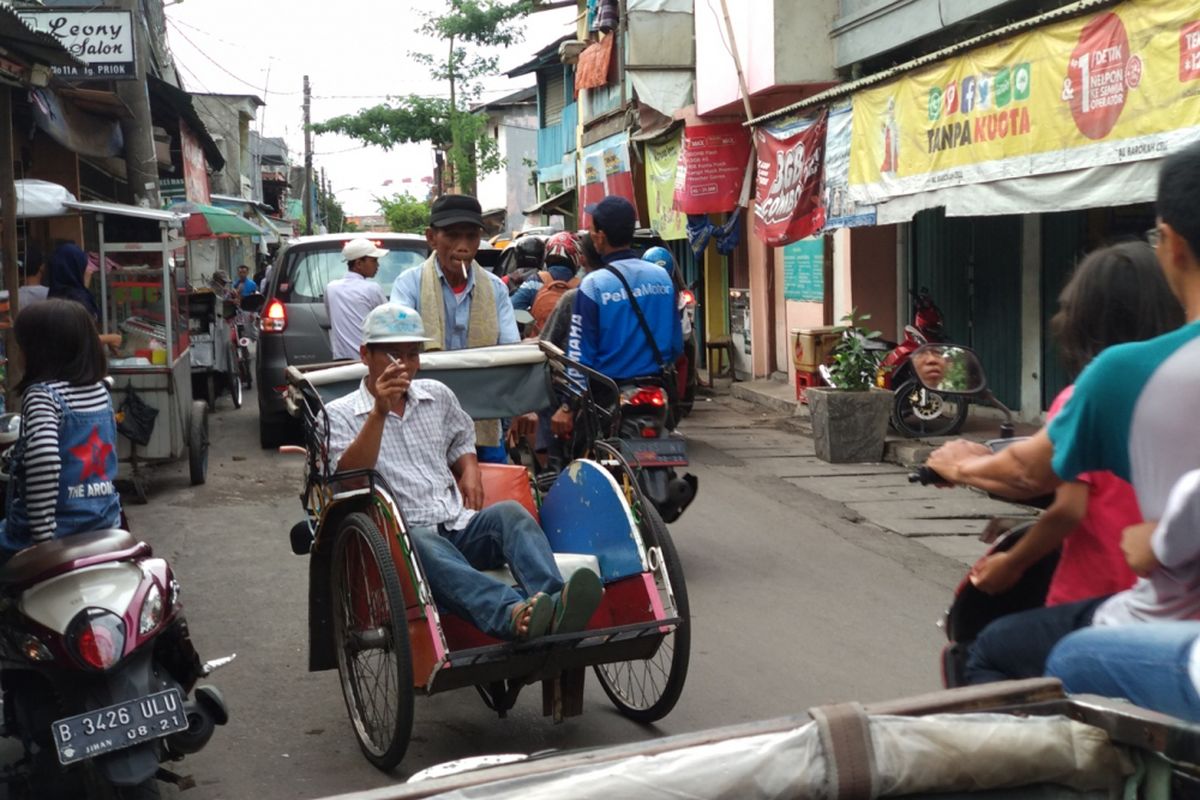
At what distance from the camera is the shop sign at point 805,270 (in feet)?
54.1

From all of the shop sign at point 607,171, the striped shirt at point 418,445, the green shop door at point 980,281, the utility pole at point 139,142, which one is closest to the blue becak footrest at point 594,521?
the striped shirt at point 418,445

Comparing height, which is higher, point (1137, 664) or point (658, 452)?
point (1137, 664)

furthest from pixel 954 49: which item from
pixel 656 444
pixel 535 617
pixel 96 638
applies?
pixel 96 638

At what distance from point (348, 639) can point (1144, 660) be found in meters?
3.33

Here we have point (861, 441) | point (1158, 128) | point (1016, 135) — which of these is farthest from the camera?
point (861, 441)

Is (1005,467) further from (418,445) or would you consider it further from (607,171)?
(607,171)

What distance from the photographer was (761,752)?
2.06m

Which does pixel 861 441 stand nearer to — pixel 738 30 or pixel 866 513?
pixel 866 513

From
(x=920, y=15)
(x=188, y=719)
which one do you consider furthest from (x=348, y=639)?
(x=920, y=15)

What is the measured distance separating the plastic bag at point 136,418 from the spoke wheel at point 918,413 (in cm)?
620

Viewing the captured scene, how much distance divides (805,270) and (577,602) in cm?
1306

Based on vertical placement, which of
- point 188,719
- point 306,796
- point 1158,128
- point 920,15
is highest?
point 920,15

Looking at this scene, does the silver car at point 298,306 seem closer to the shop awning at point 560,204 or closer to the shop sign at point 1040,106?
the shop sign at point 1040,106

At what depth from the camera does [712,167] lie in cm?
1773
